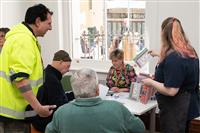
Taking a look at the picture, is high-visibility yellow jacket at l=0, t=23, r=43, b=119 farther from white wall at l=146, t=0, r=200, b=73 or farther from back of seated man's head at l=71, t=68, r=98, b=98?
white wall at l=146, t=0, r=200, b=73

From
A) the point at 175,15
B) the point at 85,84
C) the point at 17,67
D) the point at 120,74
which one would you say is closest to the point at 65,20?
the point at 120,74

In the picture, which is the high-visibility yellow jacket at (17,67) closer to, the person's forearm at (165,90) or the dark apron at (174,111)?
the person's forearm at (165,90)

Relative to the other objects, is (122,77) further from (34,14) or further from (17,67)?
(17,67)

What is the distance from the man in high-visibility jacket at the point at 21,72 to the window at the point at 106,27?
2.46 meters

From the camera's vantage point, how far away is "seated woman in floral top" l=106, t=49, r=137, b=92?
387 centimetres

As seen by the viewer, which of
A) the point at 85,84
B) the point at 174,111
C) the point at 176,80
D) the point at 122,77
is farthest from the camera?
the point at 122,77

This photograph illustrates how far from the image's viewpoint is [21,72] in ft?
6.50

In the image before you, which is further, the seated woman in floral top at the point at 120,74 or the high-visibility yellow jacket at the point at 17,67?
the seated woman in floral top at the point at 120,74

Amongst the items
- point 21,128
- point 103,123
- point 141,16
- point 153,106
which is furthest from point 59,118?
point 141,16

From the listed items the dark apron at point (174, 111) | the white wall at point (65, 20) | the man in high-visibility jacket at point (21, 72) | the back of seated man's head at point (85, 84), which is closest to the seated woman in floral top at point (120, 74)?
the white wall at point (65, 20)

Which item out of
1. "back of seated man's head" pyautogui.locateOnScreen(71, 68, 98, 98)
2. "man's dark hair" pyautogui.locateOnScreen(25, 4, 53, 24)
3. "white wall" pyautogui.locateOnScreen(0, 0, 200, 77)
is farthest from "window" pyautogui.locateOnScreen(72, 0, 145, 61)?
"back of seated man's head" pyautogui.locateOnScreen(71, 68, 98, 98)

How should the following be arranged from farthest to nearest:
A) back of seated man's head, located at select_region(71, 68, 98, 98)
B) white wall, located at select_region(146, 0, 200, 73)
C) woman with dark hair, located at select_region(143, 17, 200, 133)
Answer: white wall, located at select_region(146, 0, 200, 73) < woman with dark hair, located at select_region(143, 17, 200, 133) < back of seated man's head, located at select_region(71, 68, 98, 98)

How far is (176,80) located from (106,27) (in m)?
2.43

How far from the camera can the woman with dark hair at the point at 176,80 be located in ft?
8.03
